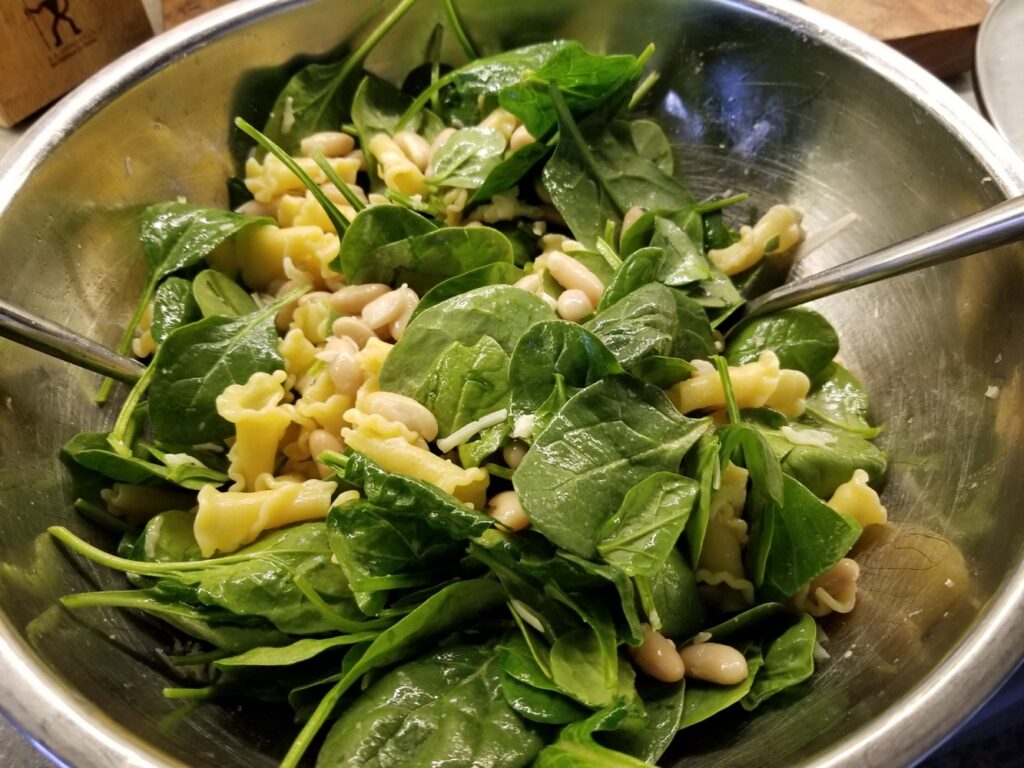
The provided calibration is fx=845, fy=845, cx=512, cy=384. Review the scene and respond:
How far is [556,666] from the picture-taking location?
0.69 m

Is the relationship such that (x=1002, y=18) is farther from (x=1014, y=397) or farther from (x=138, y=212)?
(x=138, y=212)

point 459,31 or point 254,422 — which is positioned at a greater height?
point 459,31

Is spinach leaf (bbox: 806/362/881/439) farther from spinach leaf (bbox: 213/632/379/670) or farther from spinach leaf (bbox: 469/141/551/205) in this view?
spinach leaf (bbox: 213/632/379/670)

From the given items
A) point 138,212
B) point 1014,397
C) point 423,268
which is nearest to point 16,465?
point 138,212

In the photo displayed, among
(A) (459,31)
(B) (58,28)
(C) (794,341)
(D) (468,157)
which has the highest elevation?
(B) (58,28)

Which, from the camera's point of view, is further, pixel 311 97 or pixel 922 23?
pixel 922 23

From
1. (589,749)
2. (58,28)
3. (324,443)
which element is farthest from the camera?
(58,28)

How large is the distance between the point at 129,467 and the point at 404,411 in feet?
0.93

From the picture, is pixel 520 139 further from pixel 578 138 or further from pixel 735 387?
pixel 735 387

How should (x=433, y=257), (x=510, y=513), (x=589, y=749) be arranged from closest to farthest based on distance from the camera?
(x=589, y=749), (x=510, y=513), (x=433, y=257)

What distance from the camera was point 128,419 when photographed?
886 mm

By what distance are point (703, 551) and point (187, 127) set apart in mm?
810

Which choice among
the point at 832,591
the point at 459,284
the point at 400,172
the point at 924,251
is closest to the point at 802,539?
the point at 832,591

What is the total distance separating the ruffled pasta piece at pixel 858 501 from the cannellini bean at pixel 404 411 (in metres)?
0.41
